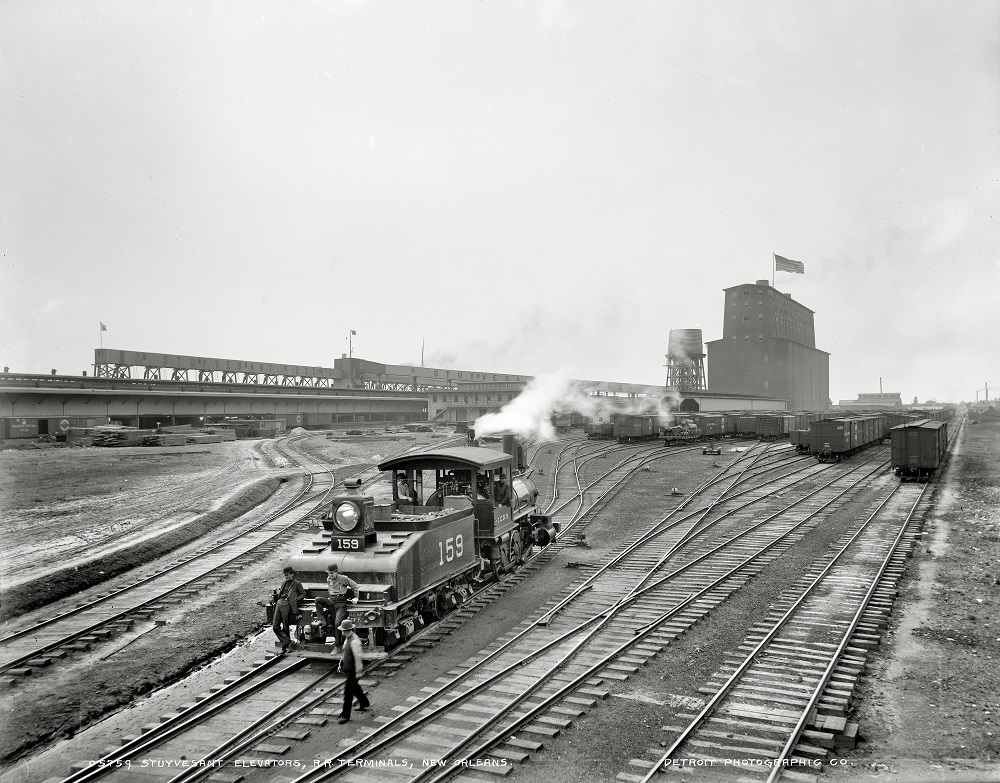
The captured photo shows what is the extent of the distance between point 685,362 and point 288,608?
7568 centimetres

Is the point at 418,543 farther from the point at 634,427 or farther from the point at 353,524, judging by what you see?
the point at 634,427

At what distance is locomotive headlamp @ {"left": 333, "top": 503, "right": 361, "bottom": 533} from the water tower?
73733 millimetres

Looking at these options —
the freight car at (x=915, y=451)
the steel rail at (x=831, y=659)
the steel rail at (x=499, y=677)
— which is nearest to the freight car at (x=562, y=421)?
the freight car at (x=915, y=451)

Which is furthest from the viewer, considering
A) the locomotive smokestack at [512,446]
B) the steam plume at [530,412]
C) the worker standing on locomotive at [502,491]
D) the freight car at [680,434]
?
the freight car at [680,434]

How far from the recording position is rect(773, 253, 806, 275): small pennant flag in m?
79.9

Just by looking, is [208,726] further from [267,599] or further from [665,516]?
[665,516]

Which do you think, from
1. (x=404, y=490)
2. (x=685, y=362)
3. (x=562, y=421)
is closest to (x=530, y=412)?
(x=404, y=490)

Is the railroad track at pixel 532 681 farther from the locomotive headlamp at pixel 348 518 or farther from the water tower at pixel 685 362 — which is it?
the water tower at pixel 685 362

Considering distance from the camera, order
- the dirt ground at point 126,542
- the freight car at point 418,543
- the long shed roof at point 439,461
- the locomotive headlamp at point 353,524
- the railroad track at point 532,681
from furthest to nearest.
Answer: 1. the long shed roof at point 439,461
2. the locomotive headlamp at point 353,524
3. the freight car at point 418,543
4. the dirt ground at point 126,542
5. the railroad track at point 532,681

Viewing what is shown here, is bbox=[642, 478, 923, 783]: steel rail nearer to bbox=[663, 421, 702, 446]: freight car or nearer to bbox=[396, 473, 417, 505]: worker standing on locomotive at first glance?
bbox=[396, 473, 417, 505]: worker standing on locomotive

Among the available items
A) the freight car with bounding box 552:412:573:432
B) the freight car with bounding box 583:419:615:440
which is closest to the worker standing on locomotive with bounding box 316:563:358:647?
the freight car with bounding box 583:419:615:440

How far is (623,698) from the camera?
8547 millimetres

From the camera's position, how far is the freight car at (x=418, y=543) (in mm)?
9578

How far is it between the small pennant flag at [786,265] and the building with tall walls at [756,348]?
314 centimetres
